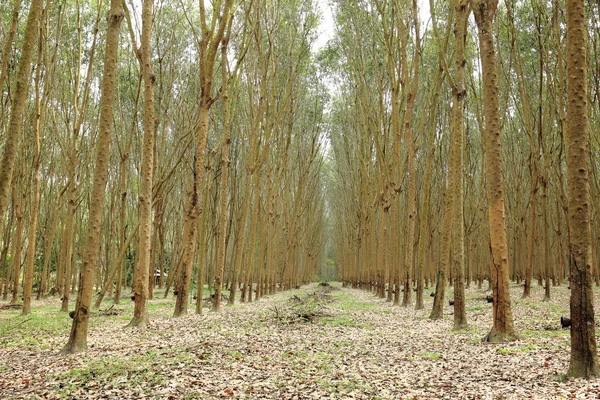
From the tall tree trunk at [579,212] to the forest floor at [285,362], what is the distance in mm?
300

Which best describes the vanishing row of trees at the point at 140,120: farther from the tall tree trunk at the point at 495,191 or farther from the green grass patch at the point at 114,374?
the tall tree trunk at the point at 495,191

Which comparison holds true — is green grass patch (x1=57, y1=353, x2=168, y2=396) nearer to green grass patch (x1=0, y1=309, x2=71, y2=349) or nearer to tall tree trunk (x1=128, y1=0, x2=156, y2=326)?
green grass patch (x1=0, y1=309, x2=71, y2=349)

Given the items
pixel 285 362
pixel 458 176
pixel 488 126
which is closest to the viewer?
pixel 285 362

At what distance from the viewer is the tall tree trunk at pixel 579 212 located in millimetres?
4094

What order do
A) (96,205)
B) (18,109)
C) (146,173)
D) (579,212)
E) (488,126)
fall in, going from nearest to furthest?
(579,212) → (18,109) → (96,205) → (488,126) → (146,173)

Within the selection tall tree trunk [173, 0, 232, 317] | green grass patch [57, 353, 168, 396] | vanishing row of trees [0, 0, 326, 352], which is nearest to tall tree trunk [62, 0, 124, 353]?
vanishing row of trees [0, 0, 326, 352]

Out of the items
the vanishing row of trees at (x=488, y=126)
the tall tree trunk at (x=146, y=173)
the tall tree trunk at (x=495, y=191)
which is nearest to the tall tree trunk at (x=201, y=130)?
the tall tree trunk at (x=146, y=173)

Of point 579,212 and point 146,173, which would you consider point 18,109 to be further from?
point 579,212

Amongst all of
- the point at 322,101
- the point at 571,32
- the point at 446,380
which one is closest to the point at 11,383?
the point at 446,380

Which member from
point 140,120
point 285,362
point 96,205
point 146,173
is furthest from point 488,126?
point 140,120

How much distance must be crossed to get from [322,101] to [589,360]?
1907cm

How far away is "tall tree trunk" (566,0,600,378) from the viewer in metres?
4.09

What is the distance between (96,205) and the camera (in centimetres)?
592

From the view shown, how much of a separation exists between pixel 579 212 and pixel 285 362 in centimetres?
373
